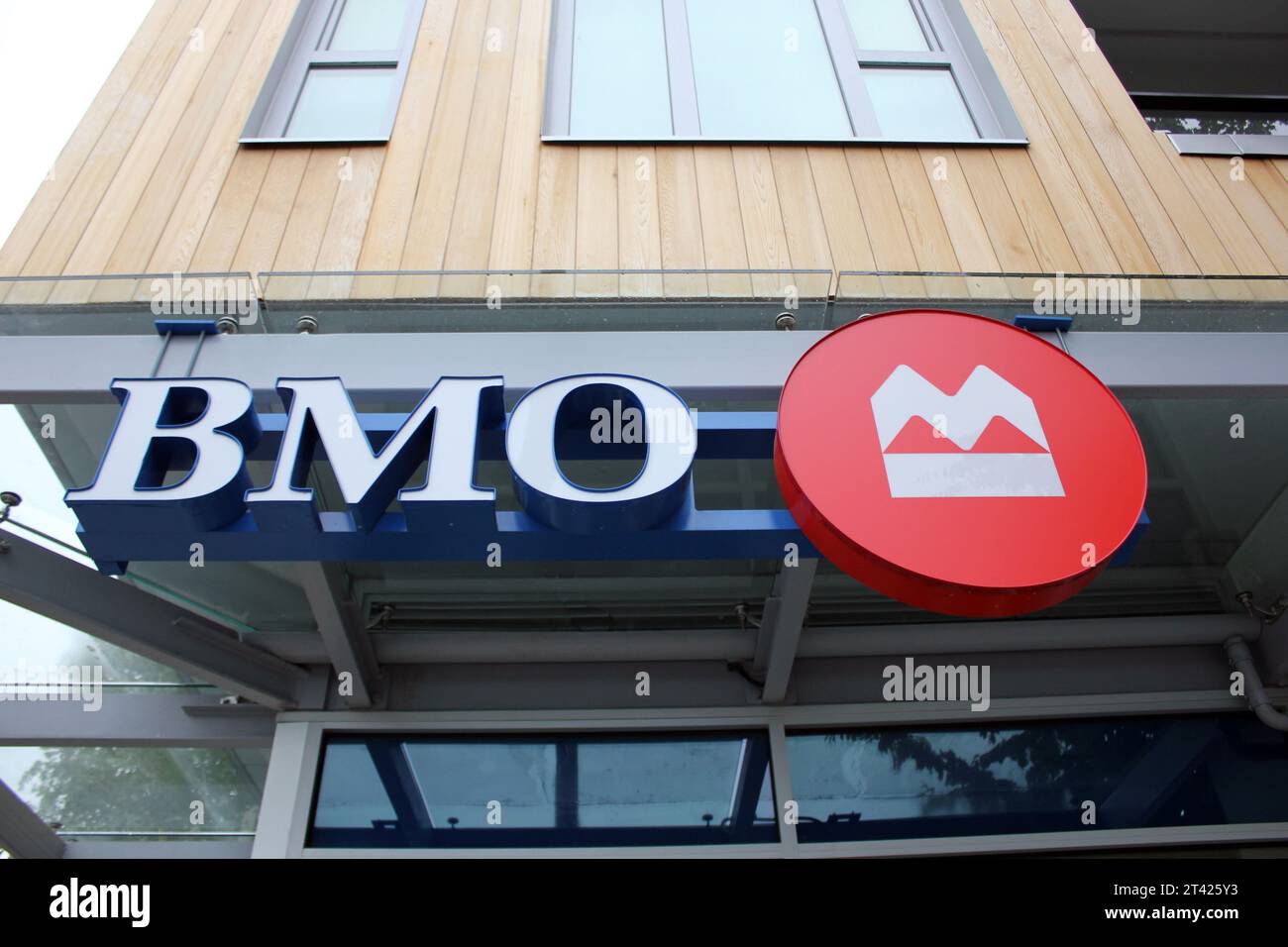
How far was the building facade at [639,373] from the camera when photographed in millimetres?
2863

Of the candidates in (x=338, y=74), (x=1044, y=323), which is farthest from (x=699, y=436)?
(x=338, y=74)

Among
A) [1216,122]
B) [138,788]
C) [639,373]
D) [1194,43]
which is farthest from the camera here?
[1194,43]

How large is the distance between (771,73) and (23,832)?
494 cm

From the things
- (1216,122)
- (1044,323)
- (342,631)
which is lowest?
(342,631)

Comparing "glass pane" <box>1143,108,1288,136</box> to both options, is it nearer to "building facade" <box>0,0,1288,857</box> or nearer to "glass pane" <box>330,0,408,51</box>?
"building facade" <box>0,0,1288,857</box>

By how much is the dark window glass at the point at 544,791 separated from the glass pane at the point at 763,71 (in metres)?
2.53

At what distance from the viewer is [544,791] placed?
374cm

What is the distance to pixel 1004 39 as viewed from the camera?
4418 millimetres

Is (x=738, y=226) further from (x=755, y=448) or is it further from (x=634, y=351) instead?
(x=755, y=448)

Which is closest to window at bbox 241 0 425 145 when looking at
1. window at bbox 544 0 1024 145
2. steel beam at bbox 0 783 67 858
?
window at bbox 544 0 1024 145

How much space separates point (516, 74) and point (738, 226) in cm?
148

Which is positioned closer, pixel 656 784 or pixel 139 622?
pixel 139 622

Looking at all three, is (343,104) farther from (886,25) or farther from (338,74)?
(886,25)

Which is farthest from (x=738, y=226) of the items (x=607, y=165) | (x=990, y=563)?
(x=990, y=563)
